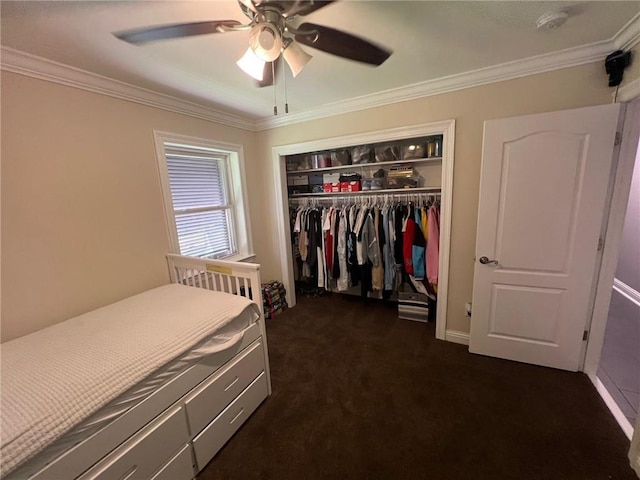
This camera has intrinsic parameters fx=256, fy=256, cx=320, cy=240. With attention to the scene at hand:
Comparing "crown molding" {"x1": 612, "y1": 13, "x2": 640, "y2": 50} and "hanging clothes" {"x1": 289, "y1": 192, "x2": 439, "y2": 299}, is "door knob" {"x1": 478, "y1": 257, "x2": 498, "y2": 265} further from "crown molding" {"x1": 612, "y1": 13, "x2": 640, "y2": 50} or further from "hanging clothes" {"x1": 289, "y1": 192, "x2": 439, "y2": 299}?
"crown molding" {"x1": 612, "y1": 13, "x2": 640, "y2": 50}

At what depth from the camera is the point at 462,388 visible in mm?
1875

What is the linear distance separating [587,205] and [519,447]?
62.6 inches

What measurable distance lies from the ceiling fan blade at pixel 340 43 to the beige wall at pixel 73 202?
5.18 feet

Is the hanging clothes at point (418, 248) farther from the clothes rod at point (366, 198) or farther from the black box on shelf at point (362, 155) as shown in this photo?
the black box on shelf at point (362, 155)

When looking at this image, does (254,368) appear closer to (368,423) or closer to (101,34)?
(368,423)

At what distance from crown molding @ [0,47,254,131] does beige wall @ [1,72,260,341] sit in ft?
0.14

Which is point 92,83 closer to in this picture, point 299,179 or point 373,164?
point 299,179

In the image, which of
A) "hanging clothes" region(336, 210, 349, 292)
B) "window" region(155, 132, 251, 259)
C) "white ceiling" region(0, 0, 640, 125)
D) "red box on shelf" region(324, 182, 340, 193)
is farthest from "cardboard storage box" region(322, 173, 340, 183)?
"white ceiling" region(0, 0, 640, 125)

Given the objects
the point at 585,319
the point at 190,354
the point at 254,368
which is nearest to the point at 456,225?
the point at 585,319

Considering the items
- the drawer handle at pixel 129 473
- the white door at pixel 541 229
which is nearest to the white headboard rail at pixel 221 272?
the drawer handle at pixel 129 473

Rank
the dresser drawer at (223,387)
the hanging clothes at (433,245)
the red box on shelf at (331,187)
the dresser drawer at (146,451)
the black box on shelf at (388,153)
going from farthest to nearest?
the red box on shelf at (331,187) → the black box on shelf at (388,153) → the hanging clothes at (433,245) → the dresser drawer at (223,387) → the dresser drawer at (146,451)

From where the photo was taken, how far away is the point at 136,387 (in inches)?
44.1

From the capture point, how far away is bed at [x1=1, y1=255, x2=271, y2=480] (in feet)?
3.00

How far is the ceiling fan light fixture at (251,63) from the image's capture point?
1146 mm
